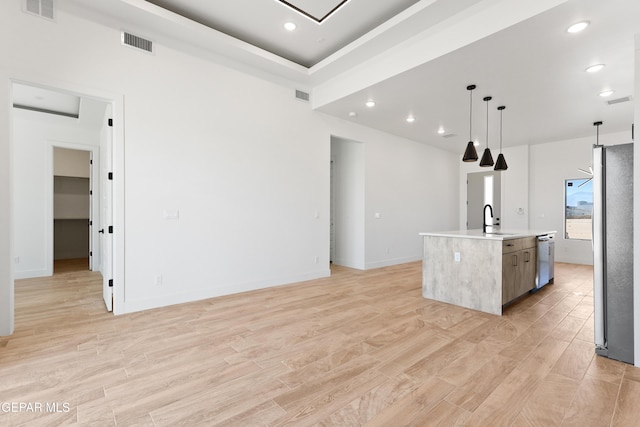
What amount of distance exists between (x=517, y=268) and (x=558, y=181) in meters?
5.21

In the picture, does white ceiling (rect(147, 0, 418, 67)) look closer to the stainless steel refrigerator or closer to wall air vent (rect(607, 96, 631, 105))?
the stainless steel refrigerator

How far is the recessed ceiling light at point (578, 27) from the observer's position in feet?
9.48

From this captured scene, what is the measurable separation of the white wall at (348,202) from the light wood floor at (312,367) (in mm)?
2732

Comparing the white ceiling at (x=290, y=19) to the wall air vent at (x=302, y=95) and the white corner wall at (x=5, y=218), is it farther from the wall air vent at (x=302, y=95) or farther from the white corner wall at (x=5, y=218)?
the white corner wall at (x=5, y=218)

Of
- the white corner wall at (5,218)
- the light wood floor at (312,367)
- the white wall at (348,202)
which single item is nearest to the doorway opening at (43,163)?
the white corner wall at (5,218)

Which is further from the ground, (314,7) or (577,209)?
(314,7)

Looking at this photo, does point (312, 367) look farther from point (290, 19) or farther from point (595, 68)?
point (595, 68)

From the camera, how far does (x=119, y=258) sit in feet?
11.5

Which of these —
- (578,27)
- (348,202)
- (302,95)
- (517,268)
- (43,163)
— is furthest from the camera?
(348,202)

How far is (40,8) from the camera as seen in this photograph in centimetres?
303

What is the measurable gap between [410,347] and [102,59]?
14.8 ft

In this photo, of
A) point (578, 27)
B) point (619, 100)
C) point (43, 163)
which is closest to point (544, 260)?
point (619, 100)

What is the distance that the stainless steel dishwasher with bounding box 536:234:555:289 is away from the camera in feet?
15.1

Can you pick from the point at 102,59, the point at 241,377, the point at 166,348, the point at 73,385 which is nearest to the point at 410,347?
the point at 241,377
